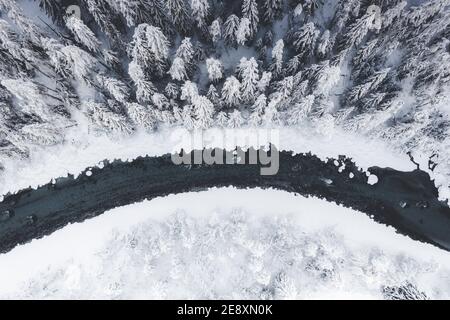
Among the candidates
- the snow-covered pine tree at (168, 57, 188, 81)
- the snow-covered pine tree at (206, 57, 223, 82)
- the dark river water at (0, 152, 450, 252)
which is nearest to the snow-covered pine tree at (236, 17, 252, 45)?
the snow-covered pine tree at (206, 57, 223, 82)

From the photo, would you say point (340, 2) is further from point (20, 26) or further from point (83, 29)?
point (20, 26)

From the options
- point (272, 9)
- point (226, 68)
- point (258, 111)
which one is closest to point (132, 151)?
point (226, 68)

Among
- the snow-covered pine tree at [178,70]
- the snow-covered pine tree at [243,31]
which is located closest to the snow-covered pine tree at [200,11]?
the snow-covered pine tree at [243,31]

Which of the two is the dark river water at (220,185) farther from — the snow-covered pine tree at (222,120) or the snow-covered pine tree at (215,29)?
the snow-covered pine tree at (215,29)

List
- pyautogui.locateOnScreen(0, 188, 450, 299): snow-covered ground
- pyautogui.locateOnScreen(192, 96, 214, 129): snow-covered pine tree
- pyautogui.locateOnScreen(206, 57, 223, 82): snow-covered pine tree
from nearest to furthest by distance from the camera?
pyautogui.locateOnScreen(206, 57, 223, 82): snow-covered pine tree
pyautogui.locateOnScreen(192, 96, 214, 129): snow-covered pine tree
pyautogui.locateOnScreen(0, 188, 450, 299): snow-covered ground

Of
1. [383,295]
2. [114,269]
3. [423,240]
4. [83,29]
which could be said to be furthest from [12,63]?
[423,240]

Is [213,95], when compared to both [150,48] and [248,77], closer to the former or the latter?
[248,77]

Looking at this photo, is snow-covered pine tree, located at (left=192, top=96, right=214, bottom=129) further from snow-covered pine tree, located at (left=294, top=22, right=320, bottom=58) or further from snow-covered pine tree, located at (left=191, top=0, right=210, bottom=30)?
snow-covered pine tree, located at (left=294, top=22, right=320, bottom=58)
